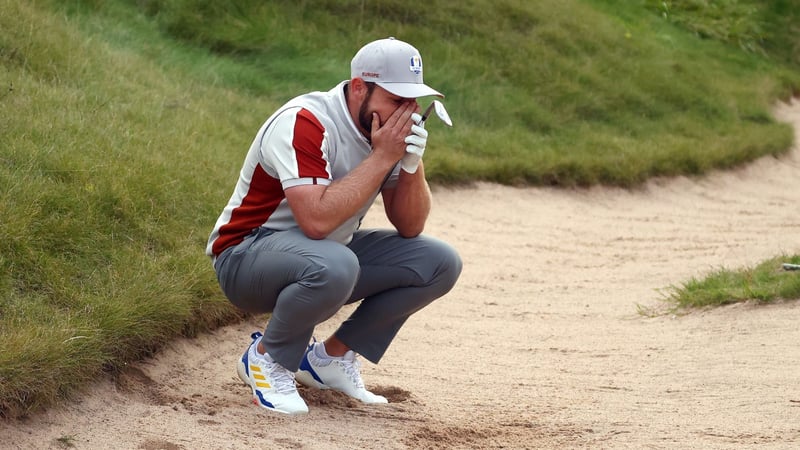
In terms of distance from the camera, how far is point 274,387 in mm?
4312

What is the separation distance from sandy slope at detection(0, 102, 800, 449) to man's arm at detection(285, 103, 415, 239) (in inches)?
30.9

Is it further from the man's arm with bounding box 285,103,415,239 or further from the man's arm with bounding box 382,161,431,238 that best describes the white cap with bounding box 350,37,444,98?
the man's arm with bounding box 382,161,431,238

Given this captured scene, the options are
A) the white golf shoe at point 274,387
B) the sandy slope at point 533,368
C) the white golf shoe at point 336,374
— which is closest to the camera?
the sandy slope at point 533,368

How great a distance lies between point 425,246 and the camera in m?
4.56

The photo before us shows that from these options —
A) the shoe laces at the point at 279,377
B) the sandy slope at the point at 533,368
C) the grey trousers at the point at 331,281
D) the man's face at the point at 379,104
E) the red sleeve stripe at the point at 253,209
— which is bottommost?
the sandy slope at the point at 533,368

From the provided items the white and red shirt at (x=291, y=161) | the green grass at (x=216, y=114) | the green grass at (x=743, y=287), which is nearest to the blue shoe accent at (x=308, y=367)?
the white and red shirt at (x=291, y=161)

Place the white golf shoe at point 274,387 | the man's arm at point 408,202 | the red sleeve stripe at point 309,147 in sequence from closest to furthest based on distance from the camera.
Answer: the red sleeve stripe at point 309,147
the white golf shoe at point 274,387
the man's arm at point 408,202

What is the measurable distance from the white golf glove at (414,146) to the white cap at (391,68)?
11 centimetres

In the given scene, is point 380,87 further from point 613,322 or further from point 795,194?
point 795,194

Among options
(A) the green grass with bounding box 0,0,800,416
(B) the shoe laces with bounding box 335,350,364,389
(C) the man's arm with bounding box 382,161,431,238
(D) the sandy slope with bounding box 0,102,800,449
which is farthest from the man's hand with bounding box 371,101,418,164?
(A) the green grass with bounding box 0,0,800,416

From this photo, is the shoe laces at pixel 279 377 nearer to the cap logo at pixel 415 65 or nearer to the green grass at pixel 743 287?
the cap logo at pixel 415 65

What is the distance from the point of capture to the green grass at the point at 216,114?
482cm

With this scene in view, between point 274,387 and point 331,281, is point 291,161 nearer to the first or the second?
point 331,281

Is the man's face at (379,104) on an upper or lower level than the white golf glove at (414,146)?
upper
